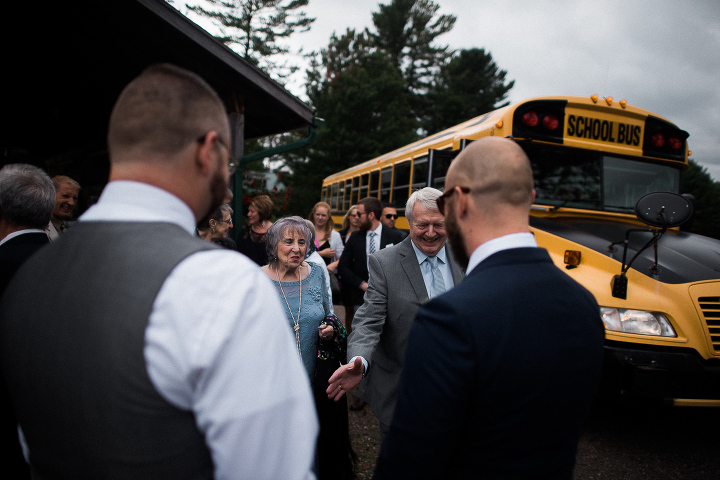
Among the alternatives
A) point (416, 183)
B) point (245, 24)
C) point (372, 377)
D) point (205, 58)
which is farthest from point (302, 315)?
point (245, 24)

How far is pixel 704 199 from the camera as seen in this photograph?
22.6m

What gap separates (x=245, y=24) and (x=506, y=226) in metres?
26.9

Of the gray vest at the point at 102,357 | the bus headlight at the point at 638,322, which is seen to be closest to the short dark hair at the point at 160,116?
the gray vest at the point at 102,357

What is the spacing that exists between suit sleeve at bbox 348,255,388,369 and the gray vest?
4.69 ft

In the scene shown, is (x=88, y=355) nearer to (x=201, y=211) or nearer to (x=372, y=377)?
(x=201, y=211)

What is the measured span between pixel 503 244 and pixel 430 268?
136cm

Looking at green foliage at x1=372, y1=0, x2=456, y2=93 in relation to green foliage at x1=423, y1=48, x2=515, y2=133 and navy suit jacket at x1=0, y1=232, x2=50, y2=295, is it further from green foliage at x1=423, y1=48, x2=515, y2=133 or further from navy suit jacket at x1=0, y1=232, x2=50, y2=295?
navy suit jacket at x1=0, y1=232, x2=50, y2=295

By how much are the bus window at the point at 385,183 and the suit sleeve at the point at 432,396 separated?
23.3 feet

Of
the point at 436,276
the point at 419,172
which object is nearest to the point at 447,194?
the point at 436,276

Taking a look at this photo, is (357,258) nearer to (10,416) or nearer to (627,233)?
(627,233)

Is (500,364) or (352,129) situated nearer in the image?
(500,364)

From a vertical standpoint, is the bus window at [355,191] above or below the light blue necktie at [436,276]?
above

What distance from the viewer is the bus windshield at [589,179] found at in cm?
442

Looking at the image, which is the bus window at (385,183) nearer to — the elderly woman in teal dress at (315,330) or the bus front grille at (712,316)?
the elderly woman in teal dress at (315,330)
